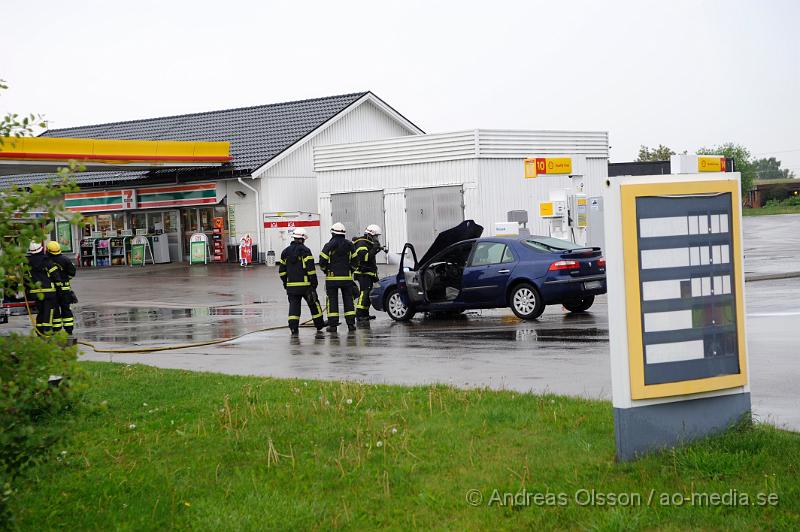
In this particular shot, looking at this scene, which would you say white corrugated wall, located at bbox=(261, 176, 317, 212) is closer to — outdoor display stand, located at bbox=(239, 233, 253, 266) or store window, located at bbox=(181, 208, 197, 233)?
outdoor display stand, located at bbox=(239, 233, 253, 266)

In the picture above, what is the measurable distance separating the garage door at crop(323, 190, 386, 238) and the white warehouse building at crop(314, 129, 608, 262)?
0.04 m

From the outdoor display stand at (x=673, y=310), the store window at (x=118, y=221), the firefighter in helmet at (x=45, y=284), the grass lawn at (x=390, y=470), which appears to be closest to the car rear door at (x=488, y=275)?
the firefighter in helmet at (x=45, y=284)

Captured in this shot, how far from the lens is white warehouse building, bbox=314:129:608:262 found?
3491cm

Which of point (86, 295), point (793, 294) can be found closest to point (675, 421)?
point (793, 294)

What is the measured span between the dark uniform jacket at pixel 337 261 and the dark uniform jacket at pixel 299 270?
0.26 m

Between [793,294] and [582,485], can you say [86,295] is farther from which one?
[582,485]

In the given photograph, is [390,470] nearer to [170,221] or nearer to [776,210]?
[170,221]

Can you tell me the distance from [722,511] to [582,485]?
866mm

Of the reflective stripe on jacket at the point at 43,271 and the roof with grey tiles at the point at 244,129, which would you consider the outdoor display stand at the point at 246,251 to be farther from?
the reflective stripe on jacket at the point at 43,271

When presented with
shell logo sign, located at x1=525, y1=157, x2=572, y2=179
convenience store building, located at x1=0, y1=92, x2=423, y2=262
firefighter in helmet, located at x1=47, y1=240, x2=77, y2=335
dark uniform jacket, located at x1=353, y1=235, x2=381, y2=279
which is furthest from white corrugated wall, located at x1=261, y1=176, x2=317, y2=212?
firefighter in helmet, located at x1=47, y1=240, x2=77, y2=335

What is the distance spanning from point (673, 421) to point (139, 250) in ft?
130

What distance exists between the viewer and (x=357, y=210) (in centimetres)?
3747

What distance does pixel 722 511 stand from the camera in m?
5.11

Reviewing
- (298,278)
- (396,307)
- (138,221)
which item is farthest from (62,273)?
(138,221)
